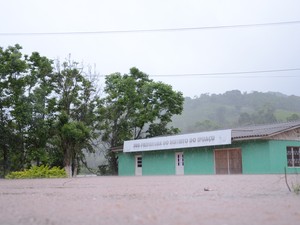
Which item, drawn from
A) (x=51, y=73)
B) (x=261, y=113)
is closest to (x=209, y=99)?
(x=261, y=113)

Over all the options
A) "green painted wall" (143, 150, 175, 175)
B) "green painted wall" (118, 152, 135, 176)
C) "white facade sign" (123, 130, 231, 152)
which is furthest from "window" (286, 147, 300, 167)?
"green painted wall" (118, 152, 135, 176)

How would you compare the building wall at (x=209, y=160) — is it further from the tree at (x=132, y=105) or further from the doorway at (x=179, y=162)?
the tree at (x=132, y=105)

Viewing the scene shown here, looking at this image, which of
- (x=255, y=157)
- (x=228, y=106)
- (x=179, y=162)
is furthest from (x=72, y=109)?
(x=228, y=106)

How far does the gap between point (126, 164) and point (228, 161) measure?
36.8 feet

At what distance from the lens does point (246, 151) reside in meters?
25.3

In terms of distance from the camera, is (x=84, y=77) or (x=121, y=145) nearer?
(x=84, y=77)

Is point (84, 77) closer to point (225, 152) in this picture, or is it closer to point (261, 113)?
point (225, 152)

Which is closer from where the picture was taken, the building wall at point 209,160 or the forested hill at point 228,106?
the building wall at point 209,160

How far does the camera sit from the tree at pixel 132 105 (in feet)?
115

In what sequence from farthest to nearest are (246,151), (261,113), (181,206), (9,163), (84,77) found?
(261,113) → (84,77) → (9,163) → (246,151) → (181,206)

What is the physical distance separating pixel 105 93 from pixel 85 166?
6846mm

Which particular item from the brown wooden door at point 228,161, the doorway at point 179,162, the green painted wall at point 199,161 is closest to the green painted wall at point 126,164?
the doorway at point 179,162

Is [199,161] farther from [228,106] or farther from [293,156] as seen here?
[228,106]

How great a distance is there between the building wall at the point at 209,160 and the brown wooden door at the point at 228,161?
336 mm
